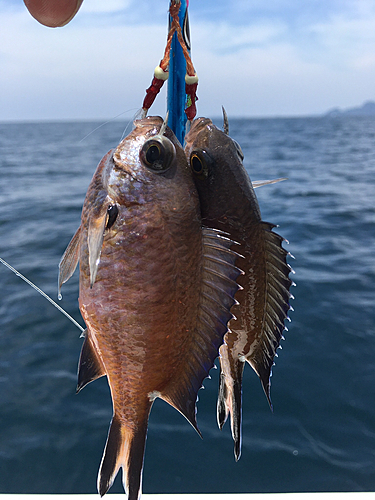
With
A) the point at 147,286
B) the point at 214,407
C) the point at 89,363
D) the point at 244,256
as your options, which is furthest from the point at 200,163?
the point at 214,407

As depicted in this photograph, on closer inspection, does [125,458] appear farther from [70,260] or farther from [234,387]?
[70,260]

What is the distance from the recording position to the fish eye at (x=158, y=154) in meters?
1.49

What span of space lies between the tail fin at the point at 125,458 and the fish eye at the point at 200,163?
1.01m

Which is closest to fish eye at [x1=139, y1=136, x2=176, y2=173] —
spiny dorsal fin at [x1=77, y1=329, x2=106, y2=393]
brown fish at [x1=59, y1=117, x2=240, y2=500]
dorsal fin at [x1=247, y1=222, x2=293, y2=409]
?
brown fish at [x1=59, y1=117, x2=240, y2=500]

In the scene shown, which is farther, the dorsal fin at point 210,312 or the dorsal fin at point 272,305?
the dorsal fin at point 272,305

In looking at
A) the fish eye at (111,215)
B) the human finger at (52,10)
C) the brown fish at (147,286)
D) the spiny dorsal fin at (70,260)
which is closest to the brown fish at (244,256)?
the brown fish at (147,286)

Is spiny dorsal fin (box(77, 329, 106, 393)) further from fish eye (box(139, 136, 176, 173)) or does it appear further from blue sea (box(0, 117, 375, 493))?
blue sea (box(0, 117, 375, 493))

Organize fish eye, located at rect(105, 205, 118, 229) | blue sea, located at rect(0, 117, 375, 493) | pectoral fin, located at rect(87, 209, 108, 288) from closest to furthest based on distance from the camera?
pectoral fin, located at rect(87, 209, 108, 288), fish eye, located at rect(105, 205, 118, 229), blue sea, located at rect(0, 117, 375, 493)

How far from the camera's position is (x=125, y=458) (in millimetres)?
1529

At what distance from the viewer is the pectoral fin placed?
4.31 ft

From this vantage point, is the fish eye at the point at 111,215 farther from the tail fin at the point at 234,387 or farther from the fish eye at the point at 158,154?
the tail fin at the point at 234,387

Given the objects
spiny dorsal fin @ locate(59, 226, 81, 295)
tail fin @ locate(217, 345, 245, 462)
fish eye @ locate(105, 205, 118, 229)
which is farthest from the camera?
tail fin @ locate(217, 345, 245, 462)

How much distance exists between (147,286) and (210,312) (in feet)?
0.80

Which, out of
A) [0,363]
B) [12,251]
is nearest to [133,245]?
[0,363]
